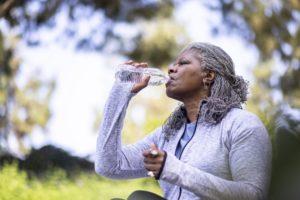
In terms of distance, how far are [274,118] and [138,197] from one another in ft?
1.25

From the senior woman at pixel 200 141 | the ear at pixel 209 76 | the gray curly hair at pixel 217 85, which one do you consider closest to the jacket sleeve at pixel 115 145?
the senior woman at pixel 200 141

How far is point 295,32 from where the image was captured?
26.6ft

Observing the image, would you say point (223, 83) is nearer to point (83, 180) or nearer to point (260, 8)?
point (83, 180)

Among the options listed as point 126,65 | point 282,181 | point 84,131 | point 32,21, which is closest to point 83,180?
point 84,131

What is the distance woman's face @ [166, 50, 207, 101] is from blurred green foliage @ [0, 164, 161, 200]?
2765mm

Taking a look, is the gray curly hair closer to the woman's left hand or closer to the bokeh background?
the woman's left hand

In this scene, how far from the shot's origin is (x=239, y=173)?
161 cm

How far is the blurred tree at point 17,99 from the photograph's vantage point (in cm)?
747

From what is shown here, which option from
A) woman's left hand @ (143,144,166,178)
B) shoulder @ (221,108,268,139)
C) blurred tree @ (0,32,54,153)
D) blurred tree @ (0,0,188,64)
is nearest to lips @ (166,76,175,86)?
shoulder @ (221,108,268,139)

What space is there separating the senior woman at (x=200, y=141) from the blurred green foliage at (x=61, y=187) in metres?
2.68

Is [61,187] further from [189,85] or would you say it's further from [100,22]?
[100,22]

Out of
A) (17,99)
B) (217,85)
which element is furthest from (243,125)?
(17,99)

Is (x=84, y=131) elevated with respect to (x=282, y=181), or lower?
lower

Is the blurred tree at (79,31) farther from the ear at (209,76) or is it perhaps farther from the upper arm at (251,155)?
the upper arm at (251,155)
